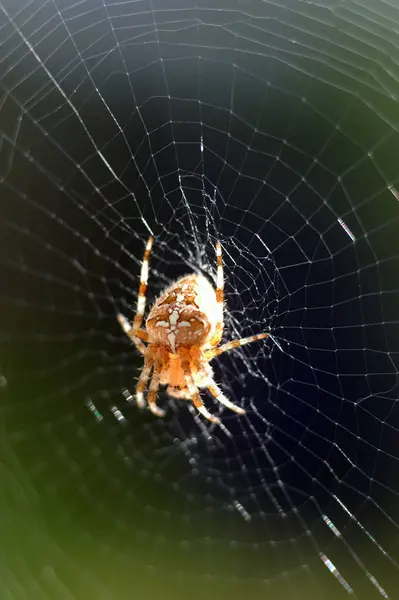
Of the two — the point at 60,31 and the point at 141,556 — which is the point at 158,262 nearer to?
the point at 60,31

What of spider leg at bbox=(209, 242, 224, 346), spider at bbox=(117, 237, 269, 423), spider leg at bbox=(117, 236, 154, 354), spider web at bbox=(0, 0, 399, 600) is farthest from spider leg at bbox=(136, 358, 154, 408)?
A: spider web at bbox=(0, 0, 399, 600)

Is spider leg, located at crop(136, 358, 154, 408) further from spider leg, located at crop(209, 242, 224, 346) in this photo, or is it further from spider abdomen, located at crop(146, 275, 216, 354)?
spider leg, located at crop(209, 242, 224, 346)

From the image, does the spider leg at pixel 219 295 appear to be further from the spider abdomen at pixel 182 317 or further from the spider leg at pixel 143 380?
the spider leg at pixel 143 380

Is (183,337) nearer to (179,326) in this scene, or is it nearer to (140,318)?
(179,326)

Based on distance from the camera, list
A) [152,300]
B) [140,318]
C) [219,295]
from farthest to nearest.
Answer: [152,300]
[140,318]
[219,295]

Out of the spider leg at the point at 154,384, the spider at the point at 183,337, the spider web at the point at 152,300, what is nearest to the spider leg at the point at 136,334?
the spider at the point at 183,337

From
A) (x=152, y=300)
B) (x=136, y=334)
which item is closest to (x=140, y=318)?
(x=136, y=334)

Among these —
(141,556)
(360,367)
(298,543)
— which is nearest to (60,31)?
(360,367)
